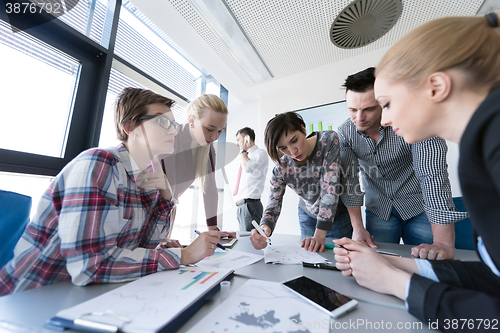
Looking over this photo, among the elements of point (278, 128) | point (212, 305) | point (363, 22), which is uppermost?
point (363, 22)

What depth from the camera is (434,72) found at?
0.47 meters

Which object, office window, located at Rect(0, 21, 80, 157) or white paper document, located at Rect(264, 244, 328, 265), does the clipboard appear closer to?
white paper document, located at Rect(264, 244, 328, 265)

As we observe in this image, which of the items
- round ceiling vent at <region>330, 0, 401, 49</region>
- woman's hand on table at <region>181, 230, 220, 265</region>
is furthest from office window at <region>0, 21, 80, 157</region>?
round ceiling vent at <region>330, 0, 401, 49</region>

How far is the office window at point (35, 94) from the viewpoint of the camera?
51.8 inches

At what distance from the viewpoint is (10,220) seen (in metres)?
0.71

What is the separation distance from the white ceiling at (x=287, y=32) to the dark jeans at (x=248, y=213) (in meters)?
1.60

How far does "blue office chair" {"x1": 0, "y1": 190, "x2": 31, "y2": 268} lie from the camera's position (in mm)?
687

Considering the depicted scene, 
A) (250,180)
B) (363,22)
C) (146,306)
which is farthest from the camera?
(250,180)

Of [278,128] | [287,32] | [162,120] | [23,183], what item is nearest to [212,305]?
[162,120]

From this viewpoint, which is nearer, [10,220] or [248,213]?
[10,220]

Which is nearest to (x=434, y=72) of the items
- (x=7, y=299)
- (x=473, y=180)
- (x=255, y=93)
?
(x=473, y=180)

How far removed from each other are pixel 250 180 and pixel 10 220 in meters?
2.07

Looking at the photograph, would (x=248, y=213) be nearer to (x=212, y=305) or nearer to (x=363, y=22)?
(x=212, y=305)

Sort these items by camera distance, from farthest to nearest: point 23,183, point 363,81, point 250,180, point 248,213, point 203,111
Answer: point 250,180 → point 248,213 → point 203,111 → point 23,183 → point 363,81
